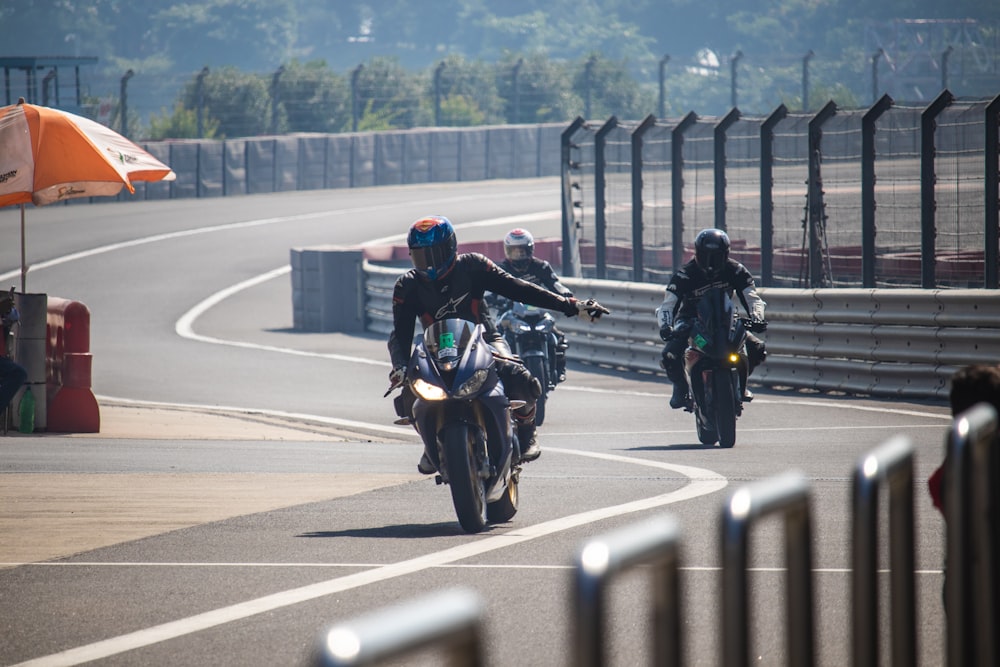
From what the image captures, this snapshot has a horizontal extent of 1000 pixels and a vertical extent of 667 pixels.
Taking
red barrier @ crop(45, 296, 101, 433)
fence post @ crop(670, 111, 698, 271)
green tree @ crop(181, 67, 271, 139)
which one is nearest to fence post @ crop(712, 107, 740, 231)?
fence post @ crop(670, 111, 698, 271)

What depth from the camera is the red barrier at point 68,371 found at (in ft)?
45.4

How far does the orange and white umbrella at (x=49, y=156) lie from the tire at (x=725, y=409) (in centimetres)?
484

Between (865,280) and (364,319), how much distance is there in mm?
9783

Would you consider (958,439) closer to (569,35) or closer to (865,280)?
(865,280)

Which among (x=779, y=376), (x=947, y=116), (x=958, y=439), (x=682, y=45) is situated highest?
(x=682, y=45)

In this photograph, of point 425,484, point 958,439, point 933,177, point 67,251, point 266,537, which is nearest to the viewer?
point 958,439

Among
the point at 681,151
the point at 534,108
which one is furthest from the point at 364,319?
the point at 534,108

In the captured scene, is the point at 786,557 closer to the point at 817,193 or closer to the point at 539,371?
the point at 539,371

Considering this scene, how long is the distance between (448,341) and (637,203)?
1398cm

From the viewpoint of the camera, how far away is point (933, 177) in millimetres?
16984

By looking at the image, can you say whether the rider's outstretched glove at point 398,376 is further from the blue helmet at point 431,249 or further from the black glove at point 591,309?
the black glove at point 591,309

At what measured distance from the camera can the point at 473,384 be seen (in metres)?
8.88

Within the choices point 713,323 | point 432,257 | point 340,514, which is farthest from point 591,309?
point 713,323

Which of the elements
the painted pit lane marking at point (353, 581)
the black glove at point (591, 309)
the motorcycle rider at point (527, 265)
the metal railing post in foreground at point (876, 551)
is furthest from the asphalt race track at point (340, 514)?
the metal railing post in foreground at point (876, 551)
